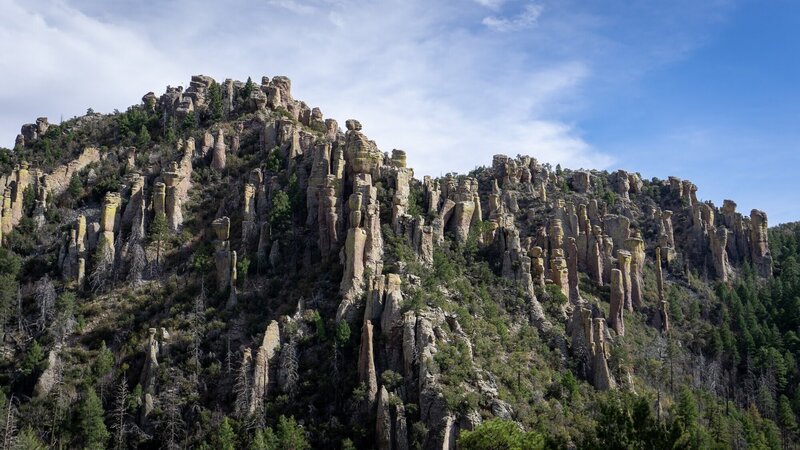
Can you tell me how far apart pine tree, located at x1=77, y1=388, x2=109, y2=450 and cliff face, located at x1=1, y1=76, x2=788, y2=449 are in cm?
366

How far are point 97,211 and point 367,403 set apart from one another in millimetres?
48423

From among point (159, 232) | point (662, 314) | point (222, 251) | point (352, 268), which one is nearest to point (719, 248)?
point (662, 314)

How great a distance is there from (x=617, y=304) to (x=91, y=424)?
6850 cm

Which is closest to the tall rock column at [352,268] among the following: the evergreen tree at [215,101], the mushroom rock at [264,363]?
the mushroom rock at [264,363]

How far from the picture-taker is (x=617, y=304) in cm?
10756

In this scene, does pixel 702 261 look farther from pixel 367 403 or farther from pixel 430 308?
pixel 367 403

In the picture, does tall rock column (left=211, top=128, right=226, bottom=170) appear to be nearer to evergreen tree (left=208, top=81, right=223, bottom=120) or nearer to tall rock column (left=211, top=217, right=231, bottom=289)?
evergreen tree (left=208, top=81, right=223, bottom=120)

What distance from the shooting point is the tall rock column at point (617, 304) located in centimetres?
10649

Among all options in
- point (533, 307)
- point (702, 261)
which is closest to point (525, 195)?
point (702, 261)

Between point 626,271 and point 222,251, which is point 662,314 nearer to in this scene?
point 626,271

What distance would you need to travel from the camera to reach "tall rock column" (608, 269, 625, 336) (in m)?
106

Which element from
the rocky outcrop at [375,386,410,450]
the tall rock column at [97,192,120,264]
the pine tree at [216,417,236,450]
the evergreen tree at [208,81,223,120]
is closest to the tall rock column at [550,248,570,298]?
the rocky outcrop at [375,386,410,450]

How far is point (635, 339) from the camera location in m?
108

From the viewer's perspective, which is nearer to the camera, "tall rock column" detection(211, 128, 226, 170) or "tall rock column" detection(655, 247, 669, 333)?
"tall rock column" detection(211, 128, 226, 170)
